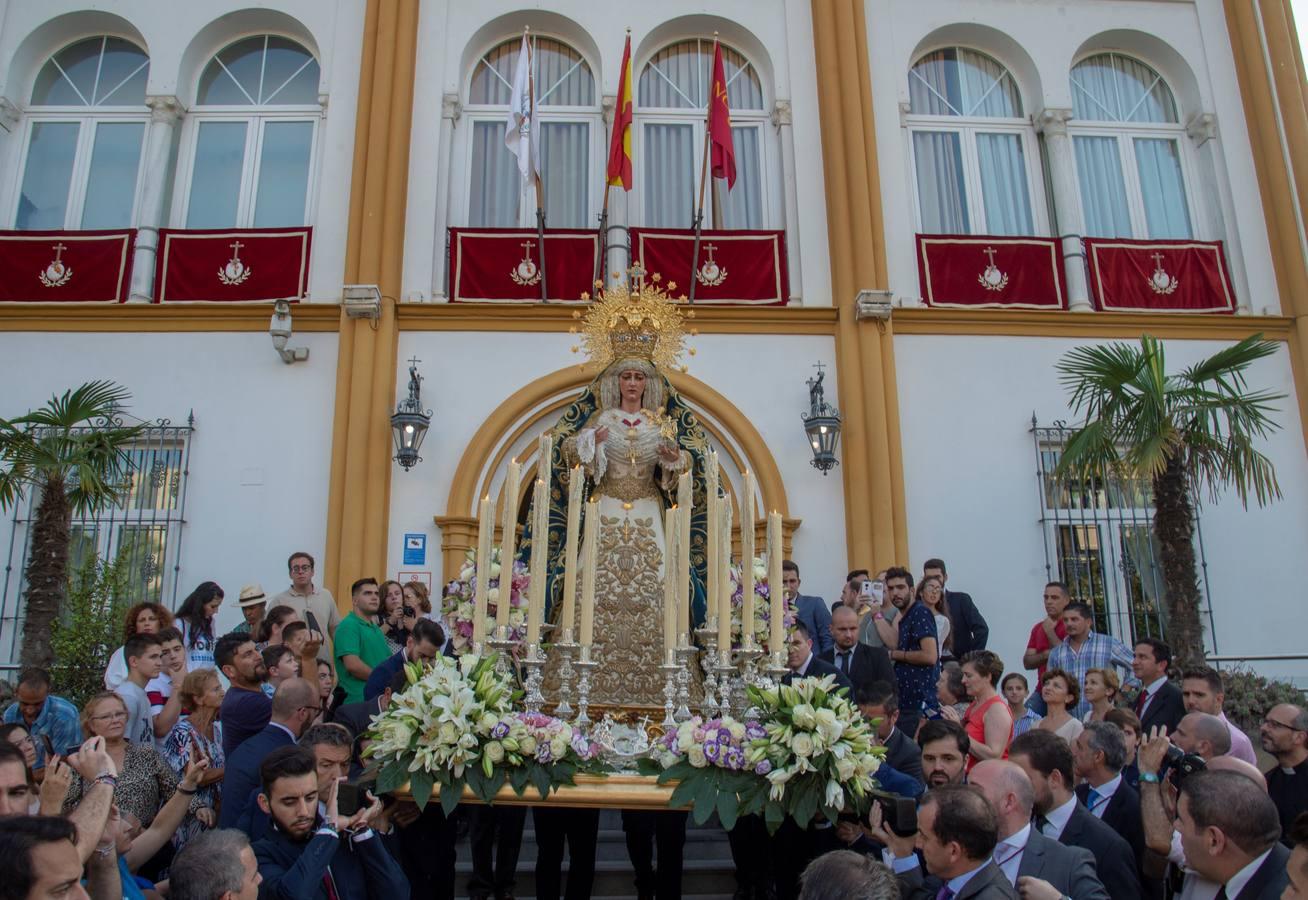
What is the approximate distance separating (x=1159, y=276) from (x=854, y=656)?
24.9ft

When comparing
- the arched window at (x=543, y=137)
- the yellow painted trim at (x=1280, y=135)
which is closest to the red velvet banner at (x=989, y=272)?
the yellow painted trim at (x=1280, y=135)

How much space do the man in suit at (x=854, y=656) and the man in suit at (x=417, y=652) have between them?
2.42 meters

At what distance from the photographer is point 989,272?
12.1 metres

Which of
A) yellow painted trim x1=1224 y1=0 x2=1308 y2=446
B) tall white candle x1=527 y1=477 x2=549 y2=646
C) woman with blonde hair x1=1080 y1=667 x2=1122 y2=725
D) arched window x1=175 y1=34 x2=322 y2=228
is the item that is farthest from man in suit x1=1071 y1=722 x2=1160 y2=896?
arched window x1=175 y1=34 x2=322 y2=228

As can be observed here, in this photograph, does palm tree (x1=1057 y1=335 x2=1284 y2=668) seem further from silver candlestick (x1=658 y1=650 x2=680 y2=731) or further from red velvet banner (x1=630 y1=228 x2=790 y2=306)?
silver candlestick (x1=658 y1=650 x2=680 y2=731)

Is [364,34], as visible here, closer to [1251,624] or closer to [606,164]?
[606,164]

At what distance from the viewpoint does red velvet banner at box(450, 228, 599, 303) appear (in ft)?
38.5

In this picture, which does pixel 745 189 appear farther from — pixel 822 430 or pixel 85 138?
pixel 85 138

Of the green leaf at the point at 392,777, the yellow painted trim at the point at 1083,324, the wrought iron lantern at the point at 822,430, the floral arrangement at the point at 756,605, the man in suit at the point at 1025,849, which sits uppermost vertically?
the yellow painted trim at the point at 1083,324

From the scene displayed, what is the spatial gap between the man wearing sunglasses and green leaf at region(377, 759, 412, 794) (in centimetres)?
405

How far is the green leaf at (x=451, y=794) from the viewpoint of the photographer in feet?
14.3

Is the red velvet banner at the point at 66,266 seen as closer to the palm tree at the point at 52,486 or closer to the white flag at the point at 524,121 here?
the palm tree at the point at 52,486

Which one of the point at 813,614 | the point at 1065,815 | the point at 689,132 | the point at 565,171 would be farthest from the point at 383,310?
the point at 1065,815

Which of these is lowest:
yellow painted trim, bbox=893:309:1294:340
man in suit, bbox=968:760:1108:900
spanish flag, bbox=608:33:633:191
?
man in suit, bbox=968:760:1108:900
